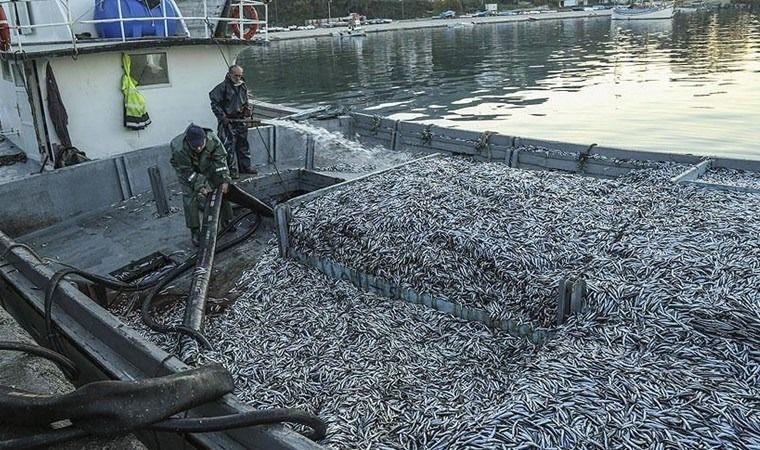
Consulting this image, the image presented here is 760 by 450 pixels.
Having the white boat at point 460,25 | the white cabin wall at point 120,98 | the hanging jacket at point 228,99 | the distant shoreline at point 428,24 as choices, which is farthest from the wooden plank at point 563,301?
the white boat at point 460,25

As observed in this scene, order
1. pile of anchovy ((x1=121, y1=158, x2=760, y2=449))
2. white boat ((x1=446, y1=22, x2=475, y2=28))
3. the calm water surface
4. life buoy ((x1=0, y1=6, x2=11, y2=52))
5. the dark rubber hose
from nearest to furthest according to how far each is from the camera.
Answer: the dark rubber hose
pile of anchovy ((x1=121, y1=158, x2=760, y2=449))
life buoy ((x1=0, y1=6, x2=11, y2=52))
the calm water surface
white boat ((x1=446, y1=22, x2=475, y2=28))

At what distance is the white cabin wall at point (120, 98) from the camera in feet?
37.7

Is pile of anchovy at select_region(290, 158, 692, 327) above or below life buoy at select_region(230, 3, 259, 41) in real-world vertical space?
below

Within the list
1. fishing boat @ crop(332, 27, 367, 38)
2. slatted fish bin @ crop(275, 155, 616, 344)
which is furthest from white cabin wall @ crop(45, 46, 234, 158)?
fishing boat @ crop(332, 27, 367, 38)

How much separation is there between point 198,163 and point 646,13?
86.6 metres

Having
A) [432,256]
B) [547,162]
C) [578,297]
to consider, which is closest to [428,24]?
[547,162]

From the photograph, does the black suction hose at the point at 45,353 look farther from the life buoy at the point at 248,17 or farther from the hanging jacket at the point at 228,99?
the life buoy at the point at 248,17

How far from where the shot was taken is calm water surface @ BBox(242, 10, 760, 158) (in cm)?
2294

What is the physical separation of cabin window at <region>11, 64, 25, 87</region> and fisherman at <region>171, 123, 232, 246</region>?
16.0 feet

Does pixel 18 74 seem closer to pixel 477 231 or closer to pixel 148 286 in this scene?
pixel 148 286

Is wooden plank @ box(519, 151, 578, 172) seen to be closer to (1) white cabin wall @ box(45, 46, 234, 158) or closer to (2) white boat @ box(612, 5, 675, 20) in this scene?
(1) white cabin wall @ box(45, 46, 234, 158)

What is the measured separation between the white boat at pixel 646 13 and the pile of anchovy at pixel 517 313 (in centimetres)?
8276

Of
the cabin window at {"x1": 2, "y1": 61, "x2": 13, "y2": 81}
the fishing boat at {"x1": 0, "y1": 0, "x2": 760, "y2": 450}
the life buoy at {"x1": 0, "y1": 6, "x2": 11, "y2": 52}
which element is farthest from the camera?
the cabin window at {"x1": 2, "y1": 61, "x2": 13, "y2": 81}

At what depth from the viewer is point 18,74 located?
1158 centimetres
